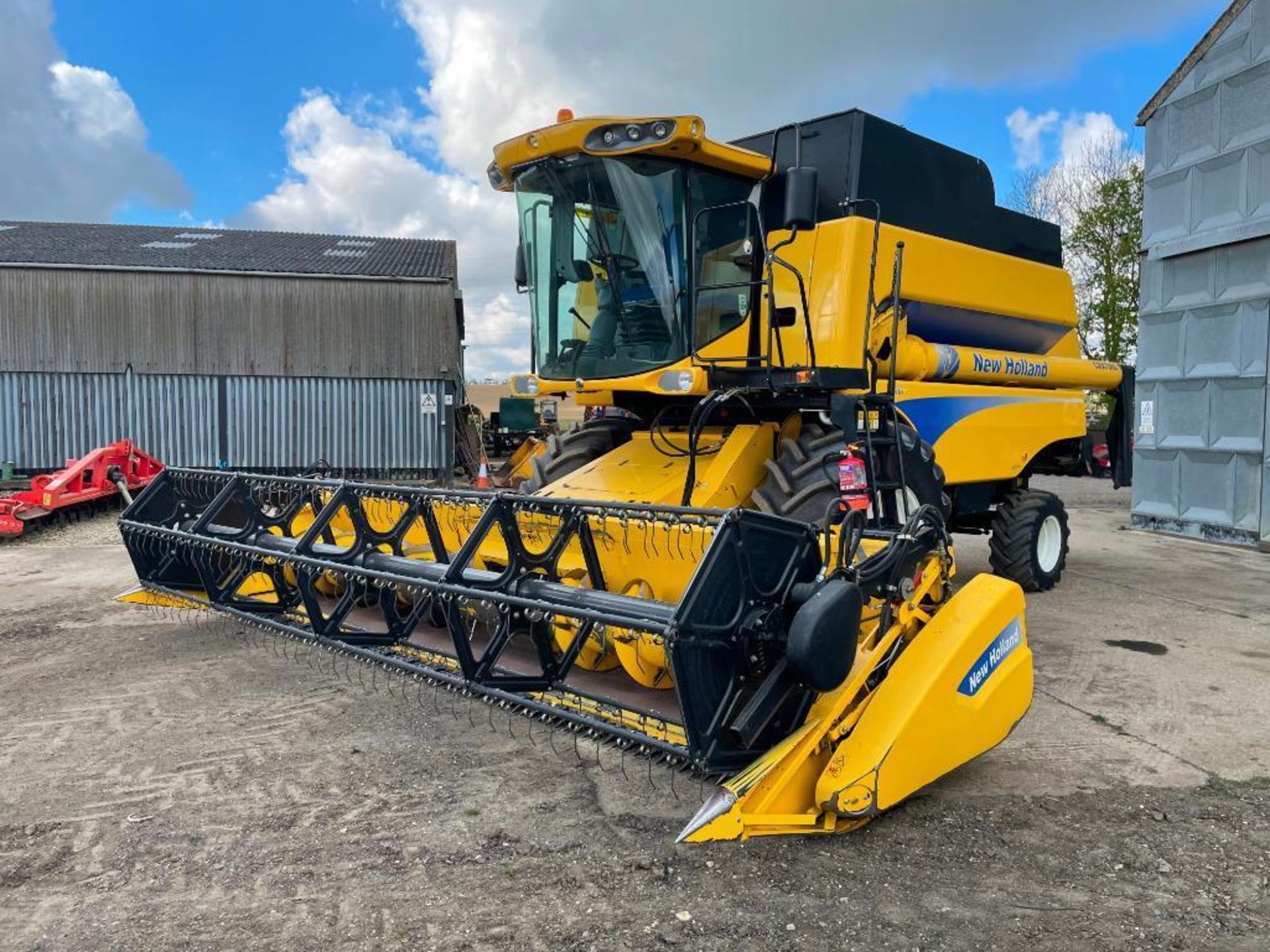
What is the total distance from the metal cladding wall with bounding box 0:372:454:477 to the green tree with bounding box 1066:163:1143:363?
14.3m

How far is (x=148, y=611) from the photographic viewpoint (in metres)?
6.14

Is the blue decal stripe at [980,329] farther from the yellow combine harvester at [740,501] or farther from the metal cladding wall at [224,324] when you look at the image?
the metal cladding wall at [224,324]

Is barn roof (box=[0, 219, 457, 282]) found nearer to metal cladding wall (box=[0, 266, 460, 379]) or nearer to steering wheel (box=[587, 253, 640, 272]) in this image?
metal cladding wall (box=[0, 266, 460, 379])

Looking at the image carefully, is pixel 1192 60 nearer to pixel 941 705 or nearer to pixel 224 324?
pixel 941 705

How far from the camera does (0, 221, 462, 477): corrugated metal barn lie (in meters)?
16.4

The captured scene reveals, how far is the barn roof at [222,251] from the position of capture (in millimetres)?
17344

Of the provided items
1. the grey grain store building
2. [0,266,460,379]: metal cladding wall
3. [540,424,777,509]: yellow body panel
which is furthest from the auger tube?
[0,266,460,379]: metal cladding wall

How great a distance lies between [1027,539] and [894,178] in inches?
118

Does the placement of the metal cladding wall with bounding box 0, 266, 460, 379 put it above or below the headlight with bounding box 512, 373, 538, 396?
above

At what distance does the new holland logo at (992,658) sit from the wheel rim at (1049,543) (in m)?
4.02

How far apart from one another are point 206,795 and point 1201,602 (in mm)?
6911

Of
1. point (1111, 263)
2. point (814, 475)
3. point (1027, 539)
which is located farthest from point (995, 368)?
point (1111, 263)

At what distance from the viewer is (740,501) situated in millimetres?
4652

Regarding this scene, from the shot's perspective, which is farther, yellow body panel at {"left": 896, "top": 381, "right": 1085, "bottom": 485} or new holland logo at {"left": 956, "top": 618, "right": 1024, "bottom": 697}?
yellow body panel at {"left": 896, "top": 381, "right": 1085, "bottom": 485}
